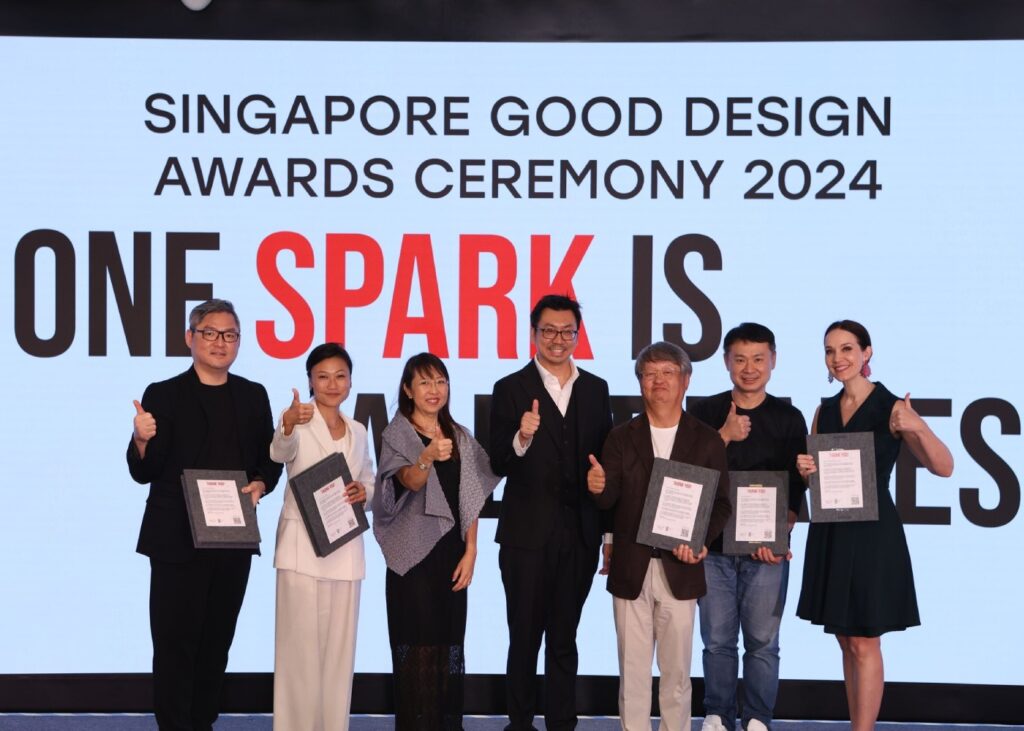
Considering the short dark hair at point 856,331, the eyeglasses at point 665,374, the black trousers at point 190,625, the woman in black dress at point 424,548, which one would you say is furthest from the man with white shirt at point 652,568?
the black trousers at point 190,625

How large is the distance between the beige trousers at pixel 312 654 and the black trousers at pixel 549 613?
66 cm

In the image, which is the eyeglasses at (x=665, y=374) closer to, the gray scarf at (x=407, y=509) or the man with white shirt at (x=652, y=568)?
the man with white shirt at (x=652, y=568)

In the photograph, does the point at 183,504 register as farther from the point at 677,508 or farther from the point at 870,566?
the point at 870,566

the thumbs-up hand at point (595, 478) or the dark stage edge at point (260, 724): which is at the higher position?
the thumbs-up hand at point (595, 478)

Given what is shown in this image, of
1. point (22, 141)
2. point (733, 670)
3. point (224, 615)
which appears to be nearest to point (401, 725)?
point (224, 615)

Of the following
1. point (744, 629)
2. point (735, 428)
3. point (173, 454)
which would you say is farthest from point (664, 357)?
point (173, 454)

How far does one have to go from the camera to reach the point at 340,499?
4.16 meters

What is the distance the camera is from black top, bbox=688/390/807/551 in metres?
4.45

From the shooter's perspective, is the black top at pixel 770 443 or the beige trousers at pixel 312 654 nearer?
the beige trousers at pixel 312 654

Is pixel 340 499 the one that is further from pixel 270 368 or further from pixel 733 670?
pixel 733 670

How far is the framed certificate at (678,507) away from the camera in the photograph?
13.2 ft

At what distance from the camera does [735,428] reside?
438cm

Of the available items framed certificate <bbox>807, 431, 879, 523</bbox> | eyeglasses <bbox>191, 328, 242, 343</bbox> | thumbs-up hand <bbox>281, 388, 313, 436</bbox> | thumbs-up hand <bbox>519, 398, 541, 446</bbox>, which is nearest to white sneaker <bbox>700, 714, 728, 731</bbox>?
framed certificate <bbox>807, 431, 879, 523</bbox>

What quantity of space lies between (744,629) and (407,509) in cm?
147
